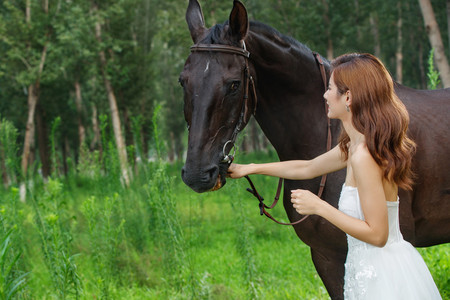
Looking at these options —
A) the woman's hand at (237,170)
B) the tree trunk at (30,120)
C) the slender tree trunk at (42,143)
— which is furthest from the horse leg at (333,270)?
the slender tree trunk at (42,143)

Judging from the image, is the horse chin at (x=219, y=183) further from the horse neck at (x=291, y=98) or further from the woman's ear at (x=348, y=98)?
the woman's ear at (x=348, y=98)

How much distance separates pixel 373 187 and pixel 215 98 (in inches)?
34.0

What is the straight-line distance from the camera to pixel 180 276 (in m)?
3.63

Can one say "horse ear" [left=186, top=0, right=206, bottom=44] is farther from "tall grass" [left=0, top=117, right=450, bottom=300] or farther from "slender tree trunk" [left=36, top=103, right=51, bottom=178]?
"slender tree trunk" [left=36, top=103, right=51, bottom=178]

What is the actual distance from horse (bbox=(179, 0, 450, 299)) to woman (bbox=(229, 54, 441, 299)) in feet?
1.78

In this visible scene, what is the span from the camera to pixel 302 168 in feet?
7.13

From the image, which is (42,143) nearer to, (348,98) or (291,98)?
(291,98)

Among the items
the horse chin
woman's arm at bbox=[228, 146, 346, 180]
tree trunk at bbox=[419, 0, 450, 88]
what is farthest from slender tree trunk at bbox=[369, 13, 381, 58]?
the horse chin

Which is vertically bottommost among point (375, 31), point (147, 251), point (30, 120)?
point (147, 251)

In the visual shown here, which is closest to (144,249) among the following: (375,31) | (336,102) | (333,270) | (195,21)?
(333,270)

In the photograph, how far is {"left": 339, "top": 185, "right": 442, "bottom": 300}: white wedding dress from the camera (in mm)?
1638

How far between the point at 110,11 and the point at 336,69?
13.5 metres

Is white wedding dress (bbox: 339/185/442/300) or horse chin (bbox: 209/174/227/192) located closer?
white wedding dress (bbox: 339/185/442/300)

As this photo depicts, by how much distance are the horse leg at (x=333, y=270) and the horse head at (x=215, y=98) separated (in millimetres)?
755
